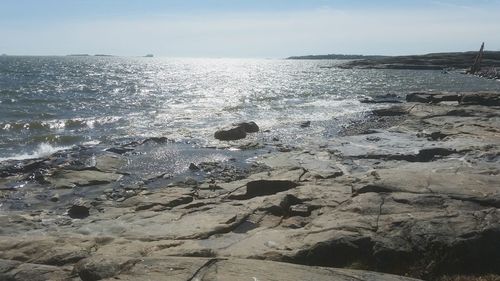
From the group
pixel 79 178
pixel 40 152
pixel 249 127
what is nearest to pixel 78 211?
pixel 79 178

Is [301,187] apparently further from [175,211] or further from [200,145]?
[200,145]

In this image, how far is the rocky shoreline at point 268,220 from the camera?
23.9ft

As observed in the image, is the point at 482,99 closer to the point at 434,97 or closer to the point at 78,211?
the point at 434,97

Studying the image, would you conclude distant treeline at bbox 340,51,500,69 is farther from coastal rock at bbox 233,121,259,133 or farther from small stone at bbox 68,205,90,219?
small stone at bbox 68,205,90,219

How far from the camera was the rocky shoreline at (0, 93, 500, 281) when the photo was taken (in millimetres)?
7285

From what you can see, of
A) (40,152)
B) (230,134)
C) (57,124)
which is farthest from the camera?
(57,124)

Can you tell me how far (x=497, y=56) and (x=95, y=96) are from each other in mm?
109975

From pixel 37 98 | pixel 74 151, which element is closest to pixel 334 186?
pixel 74 151

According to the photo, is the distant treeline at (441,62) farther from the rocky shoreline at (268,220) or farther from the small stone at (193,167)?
the rocky shoreline at (268,220)

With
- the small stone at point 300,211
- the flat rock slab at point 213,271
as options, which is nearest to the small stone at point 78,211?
the flat rock slab at point 213,271

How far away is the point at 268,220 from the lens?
10000 mm

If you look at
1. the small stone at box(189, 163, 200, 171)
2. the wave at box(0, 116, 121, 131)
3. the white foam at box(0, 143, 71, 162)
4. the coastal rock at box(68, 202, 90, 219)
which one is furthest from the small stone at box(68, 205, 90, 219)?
the wave at box(0, 116, 121, 131)

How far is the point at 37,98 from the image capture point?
140 ft

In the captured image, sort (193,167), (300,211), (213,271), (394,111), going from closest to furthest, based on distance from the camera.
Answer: (213,271)
(300,211)
(193,167)
(394,111)
